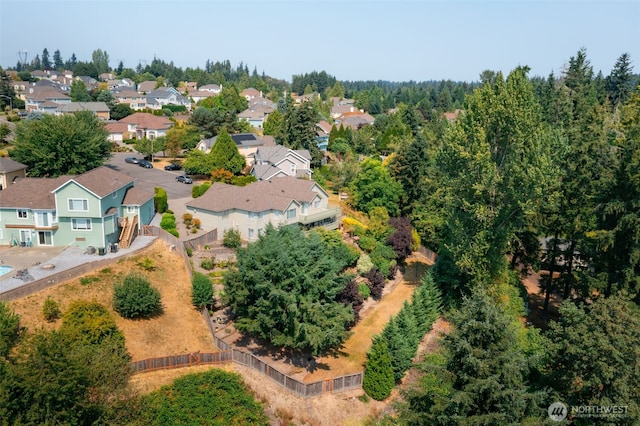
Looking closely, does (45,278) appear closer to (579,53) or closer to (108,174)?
(108,174)

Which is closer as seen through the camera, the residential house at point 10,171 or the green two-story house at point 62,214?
the green two-story house at point 62,214

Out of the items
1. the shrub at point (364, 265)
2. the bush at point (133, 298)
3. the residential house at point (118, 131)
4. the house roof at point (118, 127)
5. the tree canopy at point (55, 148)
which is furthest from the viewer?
the house roof at point (118, 127)

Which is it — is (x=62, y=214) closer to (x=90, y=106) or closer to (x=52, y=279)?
(x=52, y=279)

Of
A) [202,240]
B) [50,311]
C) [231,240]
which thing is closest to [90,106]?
[202,240]

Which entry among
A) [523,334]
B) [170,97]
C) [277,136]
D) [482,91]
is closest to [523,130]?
[482,91]

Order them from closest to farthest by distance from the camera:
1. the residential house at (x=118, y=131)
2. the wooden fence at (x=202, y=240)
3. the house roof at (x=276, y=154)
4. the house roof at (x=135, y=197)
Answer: the house roof at (x=135, y=197) < the wooden fence at (x=202, y=240) < the house roof at (x=276, y=154) < the residential house at (x=118, y=131)

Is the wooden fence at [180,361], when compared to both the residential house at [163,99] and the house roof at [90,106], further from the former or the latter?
the residential house at [163,99]

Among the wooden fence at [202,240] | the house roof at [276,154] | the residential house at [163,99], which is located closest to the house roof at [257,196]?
the wooden fence at [202,240]
